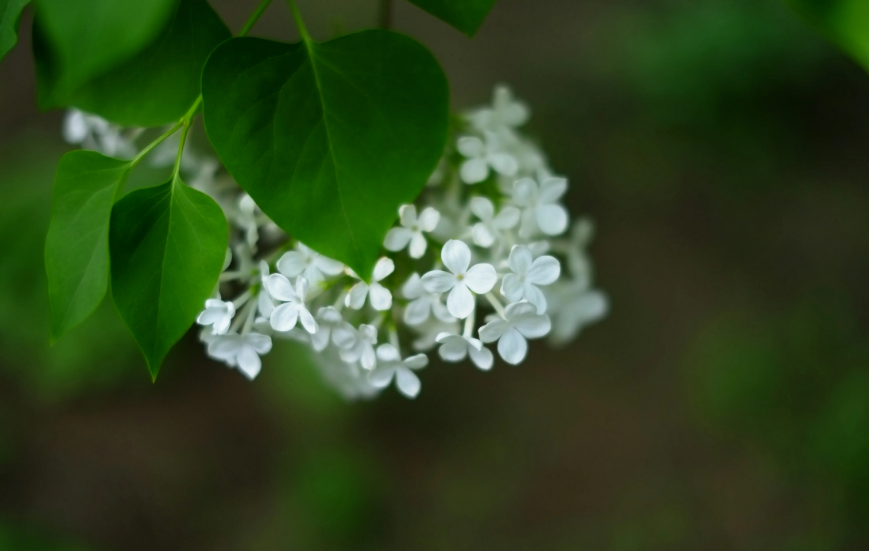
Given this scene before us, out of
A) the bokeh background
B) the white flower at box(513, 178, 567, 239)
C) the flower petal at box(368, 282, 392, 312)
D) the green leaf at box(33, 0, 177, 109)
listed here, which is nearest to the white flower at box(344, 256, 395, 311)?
the flower petal at box(368, 282, 392, 312)

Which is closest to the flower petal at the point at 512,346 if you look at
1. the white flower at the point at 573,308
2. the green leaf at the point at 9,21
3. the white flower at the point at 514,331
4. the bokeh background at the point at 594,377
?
the white flower at the point at 514,331

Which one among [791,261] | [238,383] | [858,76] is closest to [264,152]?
[238,383]

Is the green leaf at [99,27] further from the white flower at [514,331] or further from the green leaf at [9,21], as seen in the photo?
the white flower at [514,331]

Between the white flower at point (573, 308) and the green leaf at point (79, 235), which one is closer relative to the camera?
the green leaf at point (79, 235)

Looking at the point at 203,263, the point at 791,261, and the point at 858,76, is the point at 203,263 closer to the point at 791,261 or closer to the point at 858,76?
the point at 791,261

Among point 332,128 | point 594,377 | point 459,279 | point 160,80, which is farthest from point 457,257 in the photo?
point 594,377
